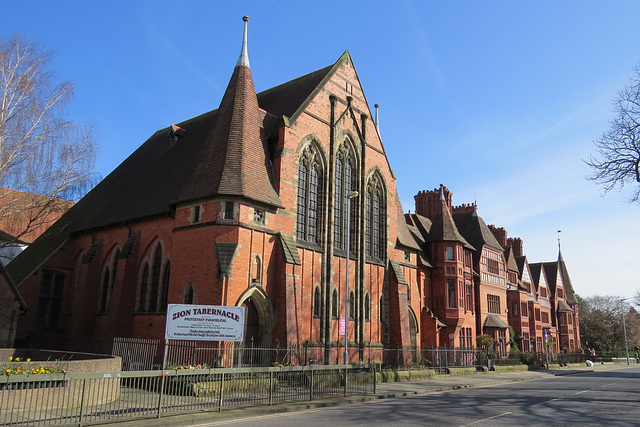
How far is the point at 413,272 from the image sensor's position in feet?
115

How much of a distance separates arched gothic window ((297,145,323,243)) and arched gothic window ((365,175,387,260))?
16.0 ft

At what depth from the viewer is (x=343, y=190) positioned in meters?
28.9

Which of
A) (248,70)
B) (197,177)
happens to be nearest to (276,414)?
(197,177)

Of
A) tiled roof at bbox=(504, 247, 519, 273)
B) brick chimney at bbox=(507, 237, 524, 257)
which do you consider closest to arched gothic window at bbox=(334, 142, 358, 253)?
tiled roof at bbox=(504, 247, 519, 273)

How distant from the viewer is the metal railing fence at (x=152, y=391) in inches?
430

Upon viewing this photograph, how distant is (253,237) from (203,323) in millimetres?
7881

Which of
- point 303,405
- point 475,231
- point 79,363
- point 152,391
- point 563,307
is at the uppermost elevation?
point 475,231

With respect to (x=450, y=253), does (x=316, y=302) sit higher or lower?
lower

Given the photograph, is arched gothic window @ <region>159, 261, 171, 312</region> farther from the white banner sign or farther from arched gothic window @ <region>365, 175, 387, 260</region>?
arched gothic window @ <region>365, 175, 387, 260</region>

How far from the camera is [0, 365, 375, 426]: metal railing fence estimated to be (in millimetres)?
10934

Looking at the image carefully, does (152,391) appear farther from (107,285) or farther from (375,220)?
(375,220)

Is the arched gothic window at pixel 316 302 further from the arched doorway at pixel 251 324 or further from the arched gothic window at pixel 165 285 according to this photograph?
the arched gothic window at pixel 165 285

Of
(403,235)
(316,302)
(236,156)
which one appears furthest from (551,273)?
(236,156)

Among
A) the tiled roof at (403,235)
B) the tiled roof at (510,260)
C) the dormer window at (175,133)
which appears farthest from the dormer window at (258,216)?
the tiled roof at (510,260)
